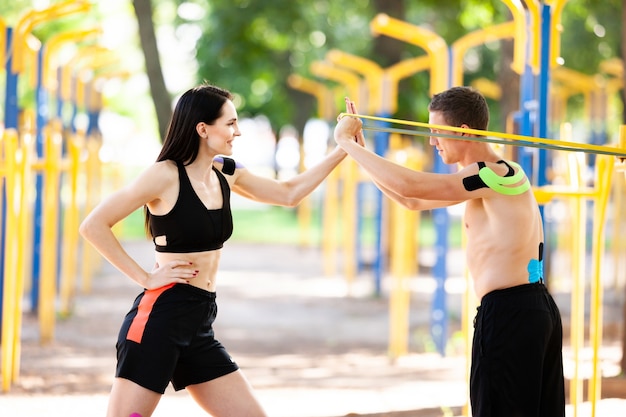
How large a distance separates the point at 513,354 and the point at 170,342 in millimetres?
1232

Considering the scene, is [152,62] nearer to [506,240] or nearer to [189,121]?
[189,121]

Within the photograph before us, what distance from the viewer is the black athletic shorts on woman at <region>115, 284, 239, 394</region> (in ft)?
12.1

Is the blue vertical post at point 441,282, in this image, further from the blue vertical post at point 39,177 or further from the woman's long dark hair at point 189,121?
the woman's long dark hair at point 189,121

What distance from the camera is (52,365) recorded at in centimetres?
834

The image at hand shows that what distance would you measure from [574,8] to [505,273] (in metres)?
16.6

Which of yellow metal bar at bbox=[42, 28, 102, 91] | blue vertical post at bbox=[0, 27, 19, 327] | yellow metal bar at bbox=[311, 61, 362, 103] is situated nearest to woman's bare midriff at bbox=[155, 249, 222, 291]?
blue vertical post at bbox=[0, 27, 19, 327]

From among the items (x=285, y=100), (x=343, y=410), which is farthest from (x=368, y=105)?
(x=285, y=100)

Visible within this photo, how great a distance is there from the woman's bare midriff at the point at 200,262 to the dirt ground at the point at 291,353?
8.09 feet

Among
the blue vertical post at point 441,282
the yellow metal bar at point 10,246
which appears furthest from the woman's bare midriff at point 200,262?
the blue vertical post at point 441,282

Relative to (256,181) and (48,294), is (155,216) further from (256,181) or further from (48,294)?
(48,294)

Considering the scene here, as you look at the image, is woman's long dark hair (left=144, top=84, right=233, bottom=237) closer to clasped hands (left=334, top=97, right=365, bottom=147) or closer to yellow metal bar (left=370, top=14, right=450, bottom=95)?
clasped hands (left=334, top=97, right=365, bottom=147)

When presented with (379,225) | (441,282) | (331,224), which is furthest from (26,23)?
(331,224)

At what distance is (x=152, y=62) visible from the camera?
11.7m

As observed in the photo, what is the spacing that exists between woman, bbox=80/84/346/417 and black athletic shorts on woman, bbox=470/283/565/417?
0.87m
